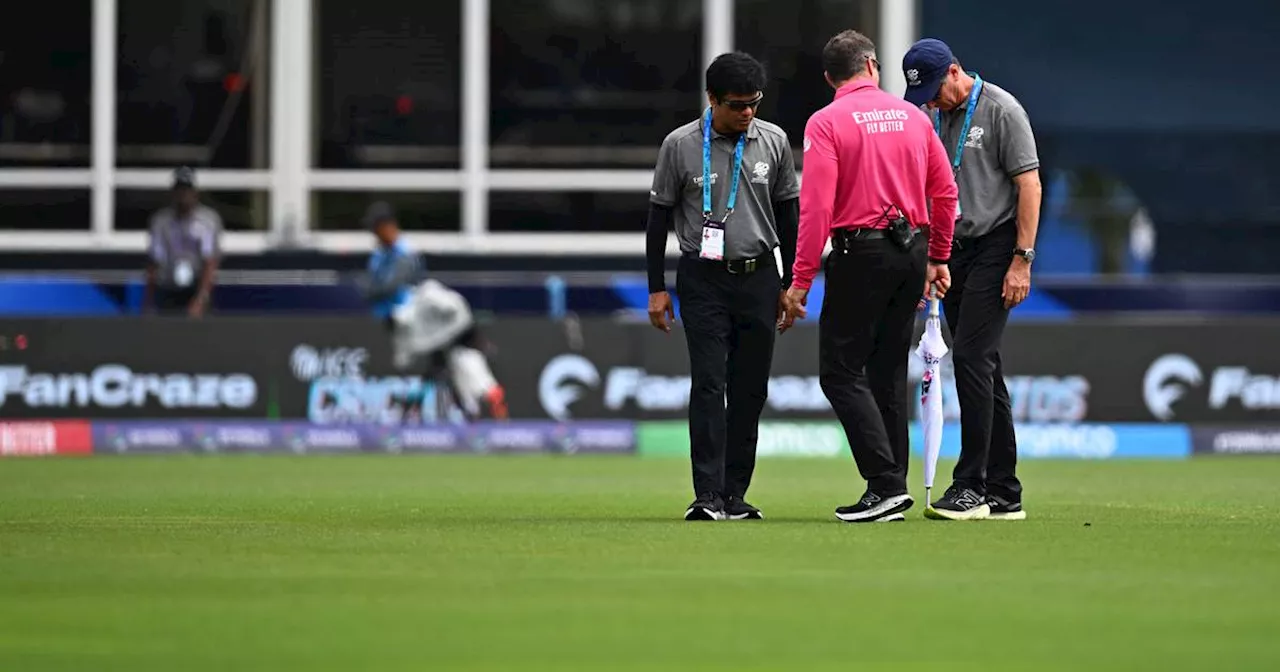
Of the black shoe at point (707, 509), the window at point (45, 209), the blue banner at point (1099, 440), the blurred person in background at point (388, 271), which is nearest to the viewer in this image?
the black shoe at point (707, 509)

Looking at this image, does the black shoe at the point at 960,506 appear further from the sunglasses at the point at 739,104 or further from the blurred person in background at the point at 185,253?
the blurred person in background at the point at 185,253

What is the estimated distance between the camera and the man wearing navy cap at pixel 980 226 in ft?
34.5

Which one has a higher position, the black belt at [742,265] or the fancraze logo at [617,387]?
the black belt at [742,265]

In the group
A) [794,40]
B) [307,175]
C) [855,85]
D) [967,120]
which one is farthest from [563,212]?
[855,85]

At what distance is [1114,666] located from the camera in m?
6.02

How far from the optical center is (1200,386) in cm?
2069

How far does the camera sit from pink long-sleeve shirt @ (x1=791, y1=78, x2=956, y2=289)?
33.1 feet

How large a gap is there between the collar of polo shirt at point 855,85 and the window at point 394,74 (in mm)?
14133

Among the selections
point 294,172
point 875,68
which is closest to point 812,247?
point 875,68

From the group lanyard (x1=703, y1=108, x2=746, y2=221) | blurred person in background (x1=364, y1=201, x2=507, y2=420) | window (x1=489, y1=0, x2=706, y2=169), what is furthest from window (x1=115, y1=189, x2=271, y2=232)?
lanyard (x1=703, y1=108, x2=746, y2=221)

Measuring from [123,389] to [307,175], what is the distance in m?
4.40

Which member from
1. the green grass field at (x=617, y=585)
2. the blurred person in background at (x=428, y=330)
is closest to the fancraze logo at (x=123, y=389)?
the blurred person in background at (x=428, y=330)

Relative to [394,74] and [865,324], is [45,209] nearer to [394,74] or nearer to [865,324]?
[394,74]

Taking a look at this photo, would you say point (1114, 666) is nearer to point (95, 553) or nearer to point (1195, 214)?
point (95, 553)
